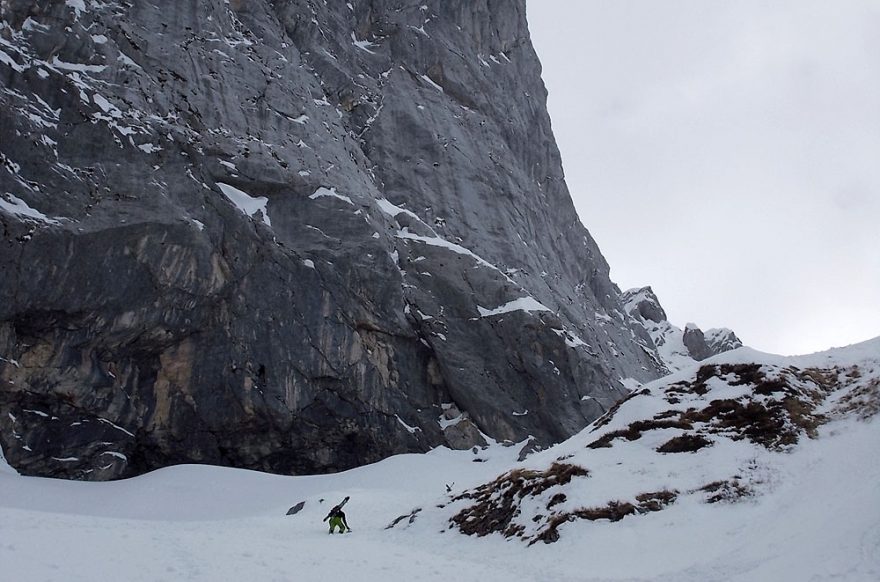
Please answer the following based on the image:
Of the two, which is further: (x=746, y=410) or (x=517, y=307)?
(x=517, y=307)

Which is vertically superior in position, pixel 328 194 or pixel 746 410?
pixel 328 194

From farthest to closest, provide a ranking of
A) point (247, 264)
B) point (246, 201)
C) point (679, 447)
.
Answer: point (246, 201)
point (247, 264)
point (679, 447)

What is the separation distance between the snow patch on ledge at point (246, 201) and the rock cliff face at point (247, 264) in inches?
6.2

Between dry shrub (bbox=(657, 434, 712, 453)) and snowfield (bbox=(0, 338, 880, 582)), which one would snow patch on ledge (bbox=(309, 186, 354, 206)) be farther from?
dry shrub (bbox=(657, 434, 712, 453))

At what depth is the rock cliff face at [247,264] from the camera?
3488 cm

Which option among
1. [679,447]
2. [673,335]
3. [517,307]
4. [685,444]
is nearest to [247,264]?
[517,307]

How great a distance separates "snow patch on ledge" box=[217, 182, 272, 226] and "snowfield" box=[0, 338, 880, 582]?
60.2ft

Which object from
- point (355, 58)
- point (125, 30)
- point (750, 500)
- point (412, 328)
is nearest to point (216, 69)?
point (125, 30)

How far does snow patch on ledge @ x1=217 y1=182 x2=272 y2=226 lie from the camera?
41.6 metres

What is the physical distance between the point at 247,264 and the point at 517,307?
20825 millimetres

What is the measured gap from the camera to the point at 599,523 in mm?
19062

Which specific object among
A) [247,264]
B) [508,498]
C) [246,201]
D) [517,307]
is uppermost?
[246,201]

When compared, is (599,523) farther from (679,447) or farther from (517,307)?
(517,307)

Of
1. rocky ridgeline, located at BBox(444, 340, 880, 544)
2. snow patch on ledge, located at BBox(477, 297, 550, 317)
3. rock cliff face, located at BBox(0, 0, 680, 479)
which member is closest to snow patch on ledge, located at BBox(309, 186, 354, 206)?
rock cliff face, located at BBox(0, 0, 680, 479)
